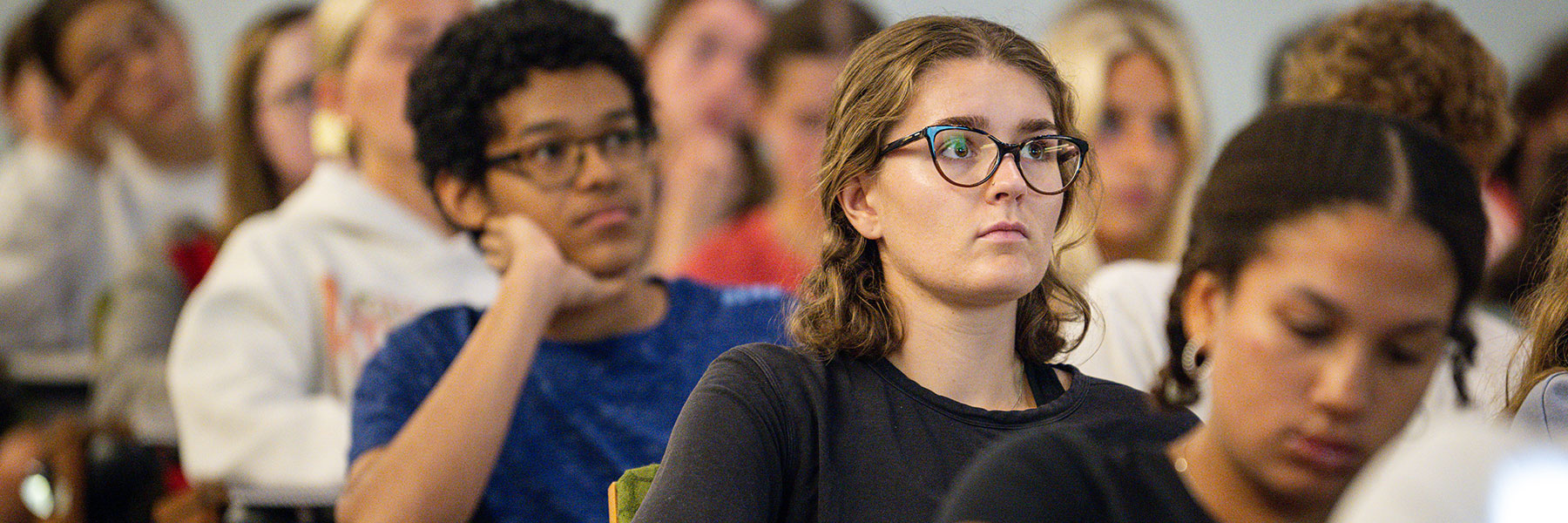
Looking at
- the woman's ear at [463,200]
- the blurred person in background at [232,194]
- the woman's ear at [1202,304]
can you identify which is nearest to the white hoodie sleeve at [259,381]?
the woman's ear at [463,200]

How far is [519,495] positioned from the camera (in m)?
1.66

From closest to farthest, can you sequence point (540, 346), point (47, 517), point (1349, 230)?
point (1349, 230)
point (540, 346)
point (47, 517)

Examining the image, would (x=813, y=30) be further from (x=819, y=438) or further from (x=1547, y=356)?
(x=819, y=438)

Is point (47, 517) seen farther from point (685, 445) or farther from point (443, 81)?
point (685, 445)

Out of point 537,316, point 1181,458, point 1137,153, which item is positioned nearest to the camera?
point 1181,458

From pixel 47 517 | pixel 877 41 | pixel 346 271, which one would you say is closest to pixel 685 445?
pixel 877 41

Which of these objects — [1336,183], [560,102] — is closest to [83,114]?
[560,102]

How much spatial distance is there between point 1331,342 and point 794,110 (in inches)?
101

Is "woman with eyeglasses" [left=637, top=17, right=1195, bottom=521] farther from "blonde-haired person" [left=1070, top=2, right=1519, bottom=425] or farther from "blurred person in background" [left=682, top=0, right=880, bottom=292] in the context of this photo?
"blurred person in background" [left=682, top=0, right=880, bottom=292]

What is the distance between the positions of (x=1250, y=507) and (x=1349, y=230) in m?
0.19

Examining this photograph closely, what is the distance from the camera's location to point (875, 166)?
1.24 m

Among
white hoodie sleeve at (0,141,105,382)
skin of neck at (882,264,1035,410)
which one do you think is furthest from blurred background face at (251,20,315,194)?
skin of neck at (882,264,1035,410)

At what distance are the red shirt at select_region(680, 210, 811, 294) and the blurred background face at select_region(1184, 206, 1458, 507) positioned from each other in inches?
86.6

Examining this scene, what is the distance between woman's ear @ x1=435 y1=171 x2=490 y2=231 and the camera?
1836 millimetres
